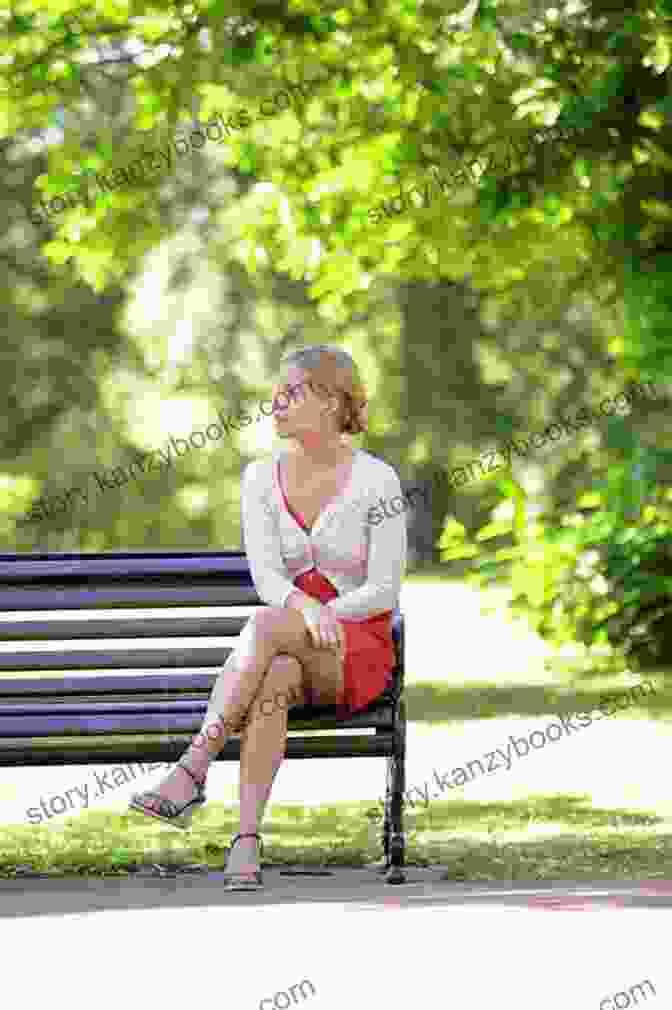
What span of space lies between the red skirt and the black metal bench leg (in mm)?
113

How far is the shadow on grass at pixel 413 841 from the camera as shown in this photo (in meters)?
8.35

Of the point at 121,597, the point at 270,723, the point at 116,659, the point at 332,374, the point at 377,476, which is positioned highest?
the point at 332,374

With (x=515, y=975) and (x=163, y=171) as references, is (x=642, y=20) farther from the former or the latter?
(x=515, y=975)

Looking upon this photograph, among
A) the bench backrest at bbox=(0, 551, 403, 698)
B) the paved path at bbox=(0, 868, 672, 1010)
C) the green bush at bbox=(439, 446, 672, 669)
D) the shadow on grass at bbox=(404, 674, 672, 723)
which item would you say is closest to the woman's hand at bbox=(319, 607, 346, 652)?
the bench backrest at bbox=(0, 551, 403, 698)

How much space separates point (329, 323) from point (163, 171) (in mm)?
20223

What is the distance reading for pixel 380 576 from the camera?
8.02 m

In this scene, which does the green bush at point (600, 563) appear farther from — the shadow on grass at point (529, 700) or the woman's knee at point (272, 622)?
the woman's knee at point (272, 622)

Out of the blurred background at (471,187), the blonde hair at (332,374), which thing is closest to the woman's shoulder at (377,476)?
the blonde hair at (332,374)

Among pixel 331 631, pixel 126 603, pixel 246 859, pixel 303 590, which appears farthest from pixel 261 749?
pixel 126 603

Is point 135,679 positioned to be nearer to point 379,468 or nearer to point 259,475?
point 259,475

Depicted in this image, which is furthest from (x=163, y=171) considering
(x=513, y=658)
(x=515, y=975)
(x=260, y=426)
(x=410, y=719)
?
(x=260, y=426)

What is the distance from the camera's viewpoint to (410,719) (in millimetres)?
14016

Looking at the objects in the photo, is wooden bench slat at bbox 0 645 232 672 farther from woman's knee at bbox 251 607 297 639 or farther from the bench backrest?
woman's knee at bbox 251 607 297 639

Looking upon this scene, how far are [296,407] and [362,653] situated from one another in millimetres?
802
